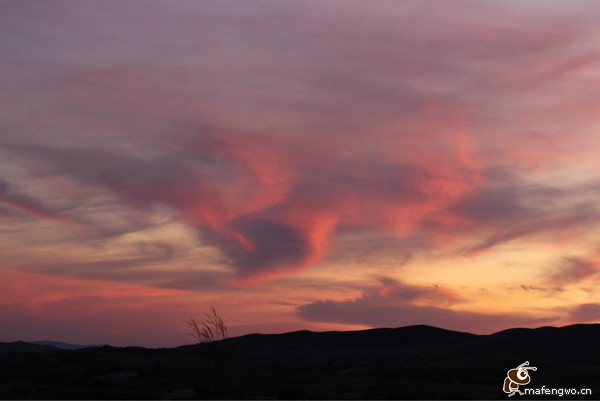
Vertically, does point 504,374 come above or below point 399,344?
below

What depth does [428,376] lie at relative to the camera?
64.0m

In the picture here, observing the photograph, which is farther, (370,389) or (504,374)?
(504,374)

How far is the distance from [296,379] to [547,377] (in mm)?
22273

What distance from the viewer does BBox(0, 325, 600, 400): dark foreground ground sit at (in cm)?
4381

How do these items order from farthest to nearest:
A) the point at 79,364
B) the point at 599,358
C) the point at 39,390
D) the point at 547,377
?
the point at 599,358
the point at 79,364
the point at 547,377
the point at 39,390

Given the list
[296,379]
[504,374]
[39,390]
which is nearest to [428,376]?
[504,374]

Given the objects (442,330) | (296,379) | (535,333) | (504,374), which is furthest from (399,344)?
(296,379)

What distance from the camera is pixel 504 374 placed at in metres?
66.5

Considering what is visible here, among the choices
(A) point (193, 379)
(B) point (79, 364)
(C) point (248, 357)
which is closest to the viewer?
(A) point (193, 379)

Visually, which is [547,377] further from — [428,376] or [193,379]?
[193,379]

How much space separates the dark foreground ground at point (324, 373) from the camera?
4381cm

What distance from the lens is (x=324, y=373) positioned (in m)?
69.9

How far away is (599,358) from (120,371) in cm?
6511

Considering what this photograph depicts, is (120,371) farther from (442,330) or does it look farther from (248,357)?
(442,330)
